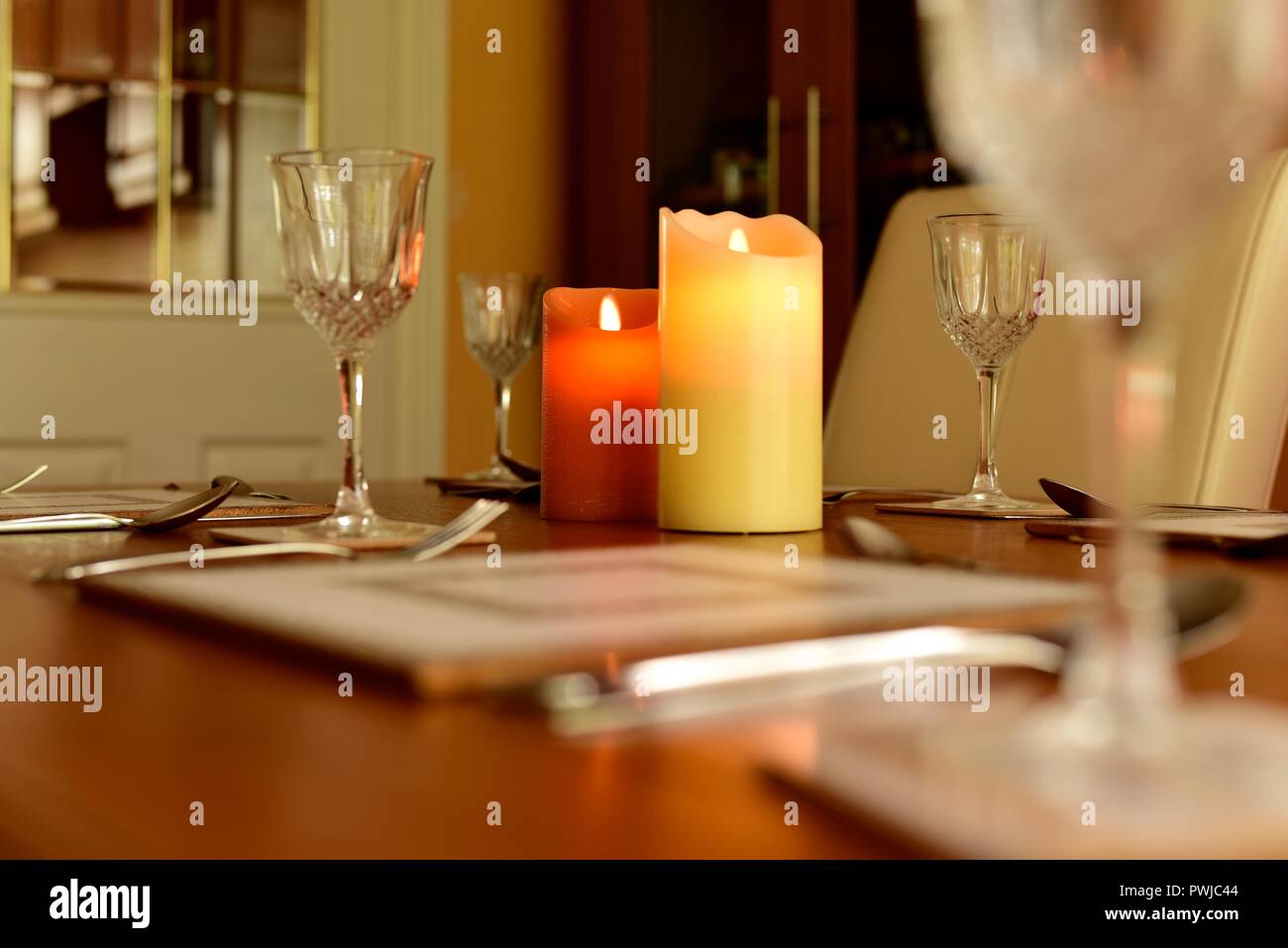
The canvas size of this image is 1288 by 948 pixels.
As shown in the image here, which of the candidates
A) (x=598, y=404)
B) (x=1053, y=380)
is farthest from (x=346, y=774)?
(x=1053, y=380)

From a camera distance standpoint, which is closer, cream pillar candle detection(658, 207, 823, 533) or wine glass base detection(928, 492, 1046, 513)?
cream pillar candle detection(658, 207, 823, 533)

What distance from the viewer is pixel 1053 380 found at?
1467 mm

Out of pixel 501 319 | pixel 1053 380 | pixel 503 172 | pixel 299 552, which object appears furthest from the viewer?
pixel 503 172

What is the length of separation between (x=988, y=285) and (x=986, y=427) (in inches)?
3.7

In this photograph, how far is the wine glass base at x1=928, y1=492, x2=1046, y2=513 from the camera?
3.08 ft

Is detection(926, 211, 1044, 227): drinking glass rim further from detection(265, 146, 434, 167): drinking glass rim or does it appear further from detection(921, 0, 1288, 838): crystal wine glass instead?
detection(921, 0, 1288, 838): crystal wine glass

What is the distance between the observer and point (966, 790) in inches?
10.1

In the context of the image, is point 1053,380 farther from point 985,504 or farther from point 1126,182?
point 1126,182

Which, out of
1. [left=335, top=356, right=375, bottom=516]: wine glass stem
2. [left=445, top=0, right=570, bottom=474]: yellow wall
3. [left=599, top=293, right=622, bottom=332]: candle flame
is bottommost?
[left=335, top=356, right=375, bottom=516]: wine glass stem

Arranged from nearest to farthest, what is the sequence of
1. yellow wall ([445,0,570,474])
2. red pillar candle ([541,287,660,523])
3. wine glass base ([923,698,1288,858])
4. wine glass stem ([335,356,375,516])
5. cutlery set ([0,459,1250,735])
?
wine glass base ([923,698,1288,858]) → cutlery set ([0,459,1250,735]) → wine glass stem ([335,356,375,516]) → red pillar candle ([541,287,660,523]) → yellow wall ([445,0,570,474])

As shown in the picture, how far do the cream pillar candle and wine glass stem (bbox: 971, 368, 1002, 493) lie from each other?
23cm

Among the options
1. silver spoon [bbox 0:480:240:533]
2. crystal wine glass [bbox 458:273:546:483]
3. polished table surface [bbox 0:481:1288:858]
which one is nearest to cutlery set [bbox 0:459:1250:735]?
polished table surface [bbox 0:481:1288:858]
